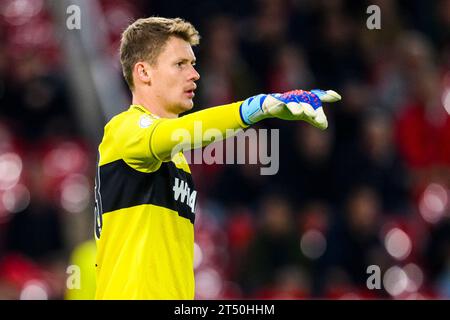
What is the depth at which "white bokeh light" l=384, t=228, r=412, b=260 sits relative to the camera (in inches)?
351

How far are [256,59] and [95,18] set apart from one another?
1748 millimetres

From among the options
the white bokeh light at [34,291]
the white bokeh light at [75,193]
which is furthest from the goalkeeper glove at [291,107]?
the white bokeh light at [75,193]

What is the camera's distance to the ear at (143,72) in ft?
15.7

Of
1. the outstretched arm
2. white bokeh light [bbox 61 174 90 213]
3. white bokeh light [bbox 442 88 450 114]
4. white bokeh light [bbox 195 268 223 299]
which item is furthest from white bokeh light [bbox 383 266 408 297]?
the outstretched arm

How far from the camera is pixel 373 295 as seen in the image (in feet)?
28.1

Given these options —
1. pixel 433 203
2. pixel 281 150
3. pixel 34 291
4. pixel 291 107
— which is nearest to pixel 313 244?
pixel 281 150

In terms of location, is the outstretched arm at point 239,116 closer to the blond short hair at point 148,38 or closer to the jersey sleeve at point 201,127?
the jersey sleeve at point 201,127

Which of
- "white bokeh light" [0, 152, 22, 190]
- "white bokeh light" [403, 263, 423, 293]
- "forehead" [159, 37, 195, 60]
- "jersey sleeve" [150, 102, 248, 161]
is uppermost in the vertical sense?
"white bokeh light" [0, 152, 22, 190]

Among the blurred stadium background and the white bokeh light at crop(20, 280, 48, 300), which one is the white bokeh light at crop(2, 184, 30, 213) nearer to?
the blurred stadium background

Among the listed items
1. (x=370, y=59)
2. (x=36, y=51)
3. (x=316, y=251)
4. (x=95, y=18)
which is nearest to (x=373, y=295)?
(x=316, y=251)

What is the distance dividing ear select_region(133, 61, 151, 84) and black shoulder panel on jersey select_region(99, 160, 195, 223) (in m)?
0.41
